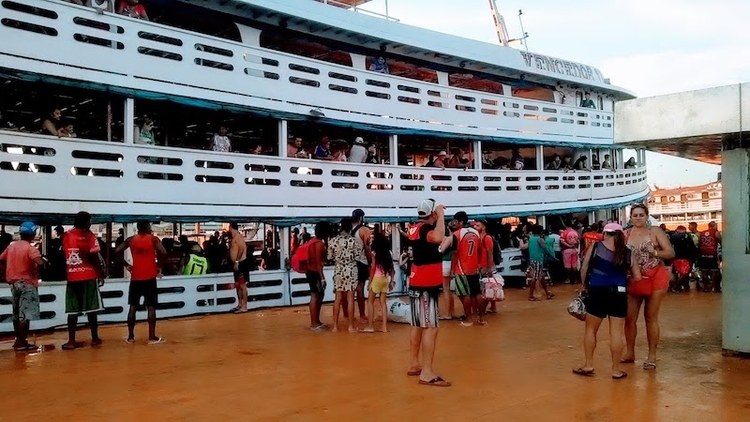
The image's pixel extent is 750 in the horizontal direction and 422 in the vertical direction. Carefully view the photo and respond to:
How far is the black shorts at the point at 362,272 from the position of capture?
963 centimetres

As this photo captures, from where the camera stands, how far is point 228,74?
38.7 ft

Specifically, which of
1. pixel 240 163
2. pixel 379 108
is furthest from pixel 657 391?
pixel 379 108

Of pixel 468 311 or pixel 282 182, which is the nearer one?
pixel 468 311

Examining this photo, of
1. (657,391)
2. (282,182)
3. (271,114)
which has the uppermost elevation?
(271,114)

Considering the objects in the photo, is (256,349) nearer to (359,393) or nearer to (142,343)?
(142,343)

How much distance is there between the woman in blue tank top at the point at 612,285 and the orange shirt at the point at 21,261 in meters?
6.66

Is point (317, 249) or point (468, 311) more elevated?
point (317, 249)

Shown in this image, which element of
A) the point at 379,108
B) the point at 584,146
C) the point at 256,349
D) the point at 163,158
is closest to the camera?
the point at 256,349

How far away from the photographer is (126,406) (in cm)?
531

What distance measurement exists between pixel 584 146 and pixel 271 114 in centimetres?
1079

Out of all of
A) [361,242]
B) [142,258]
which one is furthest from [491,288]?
[142,258]

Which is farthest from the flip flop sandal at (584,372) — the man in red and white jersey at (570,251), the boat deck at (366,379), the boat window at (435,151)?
the man in red and white jersey at (570,251)

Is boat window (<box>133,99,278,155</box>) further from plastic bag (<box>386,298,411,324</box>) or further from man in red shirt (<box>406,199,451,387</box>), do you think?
man in red shirt (<box>406,199,451,387</box>)

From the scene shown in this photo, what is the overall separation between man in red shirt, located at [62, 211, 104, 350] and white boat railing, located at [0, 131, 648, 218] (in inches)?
72.4
